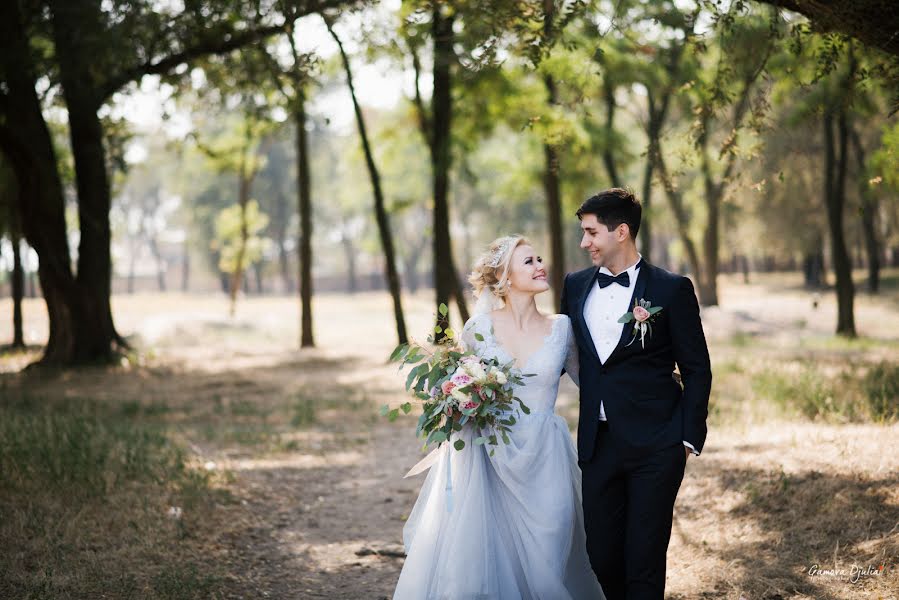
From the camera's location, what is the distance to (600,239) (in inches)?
180

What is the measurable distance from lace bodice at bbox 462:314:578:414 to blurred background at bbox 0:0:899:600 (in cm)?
29

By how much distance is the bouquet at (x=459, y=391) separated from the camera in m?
4.66

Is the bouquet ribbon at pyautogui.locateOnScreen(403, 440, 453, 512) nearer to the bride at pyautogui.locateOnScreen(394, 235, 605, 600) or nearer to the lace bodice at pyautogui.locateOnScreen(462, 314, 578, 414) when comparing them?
the bride at pyautogui.locateOnScreen(394, 235, 605, 600)

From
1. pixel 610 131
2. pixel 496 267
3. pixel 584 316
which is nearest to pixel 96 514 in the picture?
pixel 496 267

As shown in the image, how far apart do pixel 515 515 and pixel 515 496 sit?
0.37ft

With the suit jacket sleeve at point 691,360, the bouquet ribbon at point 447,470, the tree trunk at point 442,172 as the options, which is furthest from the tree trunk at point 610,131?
the suit jacket sleeve at point 691,360

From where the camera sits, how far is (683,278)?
4.50 meters

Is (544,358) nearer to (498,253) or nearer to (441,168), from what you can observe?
(498,253)

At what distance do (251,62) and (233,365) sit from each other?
8272 mm

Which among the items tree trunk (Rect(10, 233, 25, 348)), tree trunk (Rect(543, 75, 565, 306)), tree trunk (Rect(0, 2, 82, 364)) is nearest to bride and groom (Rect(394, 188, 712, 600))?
tree trunk (Rect(0, 2, 82, 364))

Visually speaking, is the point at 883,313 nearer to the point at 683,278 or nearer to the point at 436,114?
the point at 436,114

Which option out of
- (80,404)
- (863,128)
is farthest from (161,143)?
(80,404)

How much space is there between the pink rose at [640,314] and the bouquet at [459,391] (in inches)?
Result: 30.5

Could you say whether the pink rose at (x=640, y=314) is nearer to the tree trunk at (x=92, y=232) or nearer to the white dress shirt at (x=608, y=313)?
the white dress shirt at (x=608, y=313)
